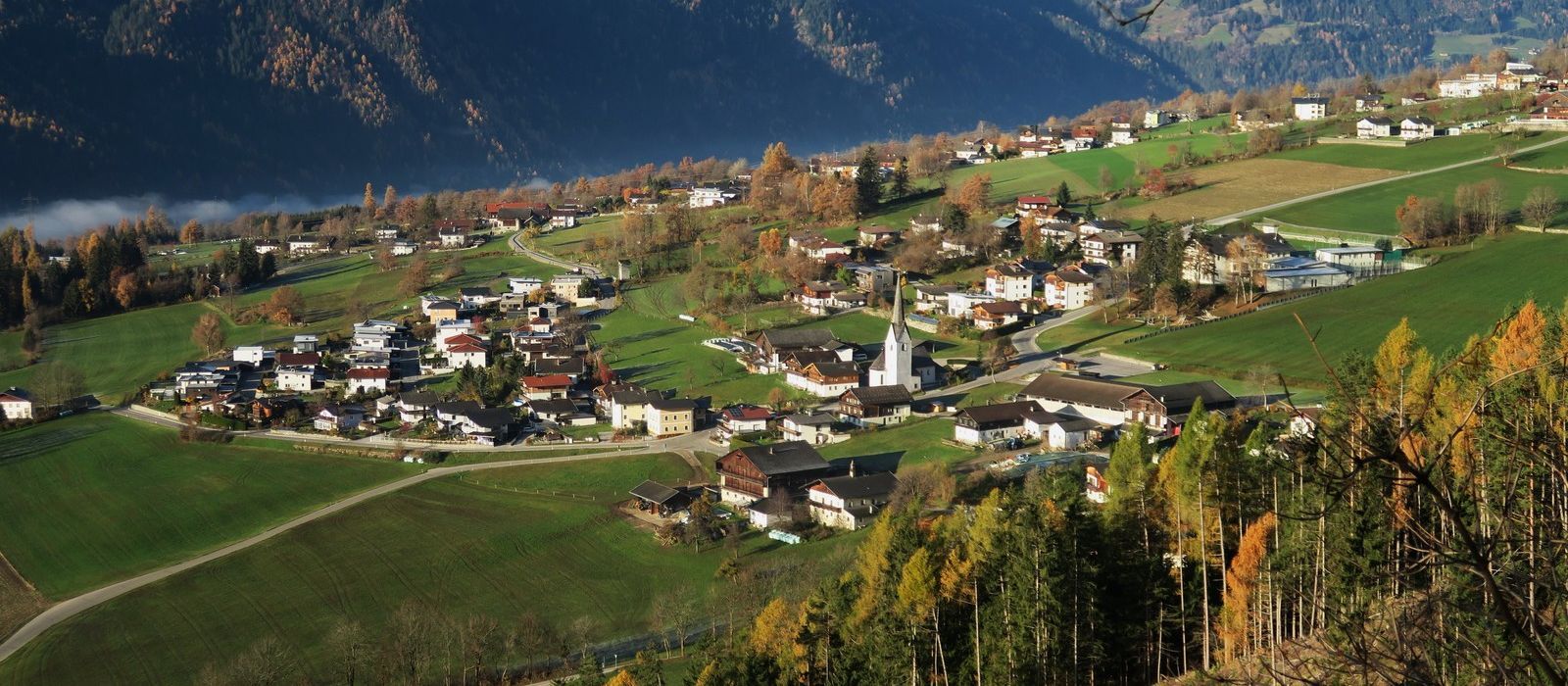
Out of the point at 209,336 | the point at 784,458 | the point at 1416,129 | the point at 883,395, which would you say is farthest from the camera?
the point at 1416,129

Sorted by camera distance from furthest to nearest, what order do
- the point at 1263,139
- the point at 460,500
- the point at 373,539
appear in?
1. the point at 1263,139
2. the point at 460,500
3. the point at 373,539

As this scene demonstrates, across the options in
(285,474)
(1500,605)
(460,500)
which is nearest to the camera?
(1500,605)

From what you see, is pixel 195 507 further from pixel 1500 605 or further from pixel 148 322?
pixel 1500 605

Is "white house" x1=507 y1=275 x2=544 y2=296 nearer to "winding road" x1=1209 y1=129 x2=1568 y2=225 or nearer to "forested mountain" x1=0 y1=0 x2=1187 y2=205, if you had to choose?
"winding road" x1=1209 y1=129 x2=1568 y2=225

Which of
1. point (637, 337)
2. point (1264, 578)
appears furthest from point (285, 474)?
point (1264, 578)

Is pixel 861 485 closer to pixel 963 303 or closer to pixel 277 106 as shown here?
pixel 963 303

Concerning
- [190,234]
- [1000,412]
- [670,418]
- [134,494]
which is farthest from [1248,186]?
[190,234]

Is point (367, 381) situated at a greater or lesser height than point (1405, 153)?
lesser
